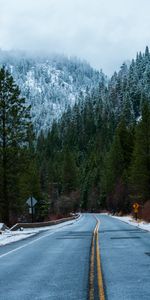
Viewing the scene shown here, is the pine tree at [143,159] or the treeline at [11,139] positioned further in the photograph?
the pine tree at [143,159]

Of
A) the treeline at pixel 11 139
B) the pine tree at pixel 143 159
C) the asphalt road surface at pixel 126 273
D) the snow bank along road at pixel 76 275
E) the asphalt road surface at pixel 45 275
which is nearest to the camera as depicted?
the asphalt road surface at pixel 126 273

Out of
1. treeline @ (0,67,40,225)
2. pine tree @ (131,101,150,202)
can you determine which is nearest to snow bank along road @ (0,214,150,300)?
treeline @ (0,67,40,225)

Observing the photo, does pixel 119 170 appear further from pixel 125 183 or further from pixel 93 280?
pixel 93 280

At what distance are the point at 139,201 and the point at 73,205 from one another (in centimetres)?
6814

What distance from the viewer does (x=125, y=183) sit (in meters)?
82.3

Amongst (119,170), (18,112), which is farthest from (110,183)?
(18,112)

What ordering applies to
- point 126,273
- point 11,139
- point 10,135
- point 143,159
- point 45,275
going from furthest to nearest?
point 143,159, point 10,135, point 11,139, point 45,275, point 126,273

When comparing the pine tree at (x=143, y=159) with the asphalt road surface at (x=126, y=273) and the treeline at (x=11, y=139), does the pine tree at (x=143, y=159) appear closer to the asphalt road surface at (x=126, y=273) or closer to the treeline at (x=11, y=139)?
the treeline at (x=11, y=139)

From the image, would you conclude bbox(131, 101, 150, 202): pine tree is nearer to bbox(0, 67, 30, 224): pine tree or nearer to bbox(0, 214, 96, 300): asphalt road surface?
bbox(0, 67, 30, 224): pine tree

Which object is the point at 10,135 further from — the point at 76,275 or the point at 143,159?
the point at 76,275

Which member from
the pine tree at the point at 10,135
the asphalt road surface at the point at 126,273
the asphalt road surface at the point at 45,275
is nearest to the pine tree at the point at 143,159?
the pine tree at the point at 10,135

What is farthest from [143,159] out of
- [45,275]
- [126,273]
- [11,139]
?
[45,275]

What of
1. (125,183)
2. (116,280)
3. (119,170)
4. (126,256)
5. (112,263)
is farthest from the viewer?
(119,170)

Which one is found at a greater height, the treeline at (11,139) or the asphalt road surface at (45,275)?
the treeline at (11,139)
